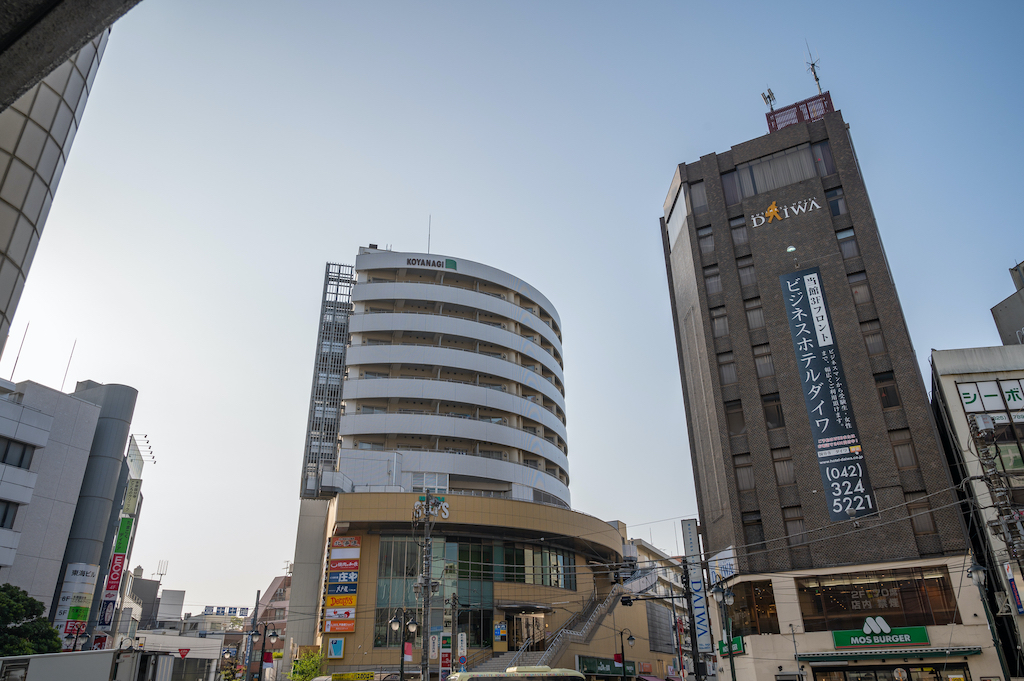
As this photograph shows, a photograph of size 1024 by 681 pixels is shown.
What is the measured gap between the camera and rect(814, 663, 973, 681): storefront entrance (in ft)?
107

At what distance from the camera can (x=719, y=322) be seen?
156 ft

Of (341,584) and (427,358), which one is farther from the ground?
(427,358)

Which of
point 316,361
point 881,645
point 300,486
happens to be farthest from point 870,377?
point 316,361

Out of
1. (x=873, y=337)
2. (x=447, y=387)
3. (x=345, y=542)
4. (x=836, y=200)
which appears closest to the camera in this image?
(x=873, y=337)

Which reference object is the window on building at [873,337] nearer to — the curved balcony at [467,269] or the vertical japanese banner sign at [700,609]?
the vertical japanese banner sign at [700,609]

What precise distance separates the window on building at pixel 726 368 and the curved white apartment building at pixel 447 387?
26.6 meters

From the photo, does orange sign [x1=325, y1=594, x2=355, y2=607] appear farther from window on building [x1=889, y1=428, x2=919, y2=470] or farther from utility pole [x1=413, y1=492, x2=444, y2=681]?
window on building [x1=889, y1=428, x2=919, y2=470]

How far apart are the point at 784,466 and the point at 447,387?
1370 inches

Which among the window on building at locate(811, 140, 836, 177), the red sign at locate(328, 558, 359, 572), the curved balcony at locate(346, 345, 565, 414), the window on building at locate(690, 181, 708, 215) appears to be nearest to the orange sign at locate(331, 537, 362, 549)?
the red sign at locate(328, 558, 359, 572)

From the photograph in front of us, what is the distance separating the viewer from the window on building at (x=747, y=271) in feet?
154

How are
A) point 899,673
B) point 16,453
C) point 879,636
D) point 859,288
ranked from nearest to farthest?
point 899,673
point 879,636
point 859,288
point 16,453

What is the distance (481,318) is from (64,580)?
48313mm

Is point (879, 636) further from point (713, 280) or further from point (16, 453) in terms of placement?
point (16, 453)

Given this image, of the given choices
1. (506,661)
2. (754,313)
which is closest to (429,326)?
(506,661)
